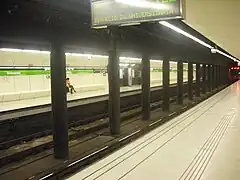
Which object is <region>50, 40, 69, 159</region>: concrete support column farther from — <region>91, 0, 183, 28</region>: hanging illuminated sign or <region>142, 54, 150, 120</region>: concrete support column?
<region>142, 54, 150, 120</region>: concrete support column

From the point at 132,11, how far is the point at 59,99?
1.91 meters

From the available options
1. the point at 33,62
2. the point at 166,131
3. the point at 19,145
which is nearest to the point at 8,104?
the point at 33,62

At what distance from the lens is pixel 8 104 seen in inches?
434

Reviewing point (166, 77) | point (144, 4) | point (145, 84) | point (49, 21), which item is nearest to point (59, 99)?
point (49, 21)

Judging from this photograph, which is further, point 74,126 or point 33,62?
point 33,62

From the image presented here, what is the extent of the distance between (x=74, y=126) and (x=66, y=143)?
405 cm

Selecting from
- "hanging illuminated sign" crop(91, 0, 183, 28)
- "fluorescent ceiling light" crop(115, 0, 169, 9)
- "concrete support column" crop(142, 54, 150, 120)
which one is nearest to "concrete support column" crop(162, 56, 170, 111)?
"concrete support column" crop(142, 54, 150, 120)

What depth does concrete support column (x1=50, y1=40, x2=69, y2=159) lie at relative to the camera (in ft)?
15.4

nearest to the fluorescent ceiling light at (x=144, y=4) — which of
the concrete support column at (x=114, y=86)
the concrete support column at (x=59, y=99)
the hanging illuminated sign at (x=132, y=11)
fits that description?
the hanging illuminated sign at (x=132, y=11)

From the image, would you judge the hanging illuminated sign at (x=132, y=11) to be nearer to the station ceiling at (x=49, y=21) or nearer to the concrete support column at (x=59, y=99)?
the station ceiling at (x=49, y=21)

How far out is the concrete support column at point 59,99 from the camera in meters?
4.69

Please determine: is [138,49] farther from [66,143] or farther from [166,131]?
[66,143]

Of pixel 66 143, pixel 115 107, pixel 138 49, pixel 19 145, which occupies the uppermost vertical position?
pixel 138 49

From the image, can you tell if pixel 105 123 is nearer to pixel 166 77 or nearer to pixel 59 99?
pixel 166 77
